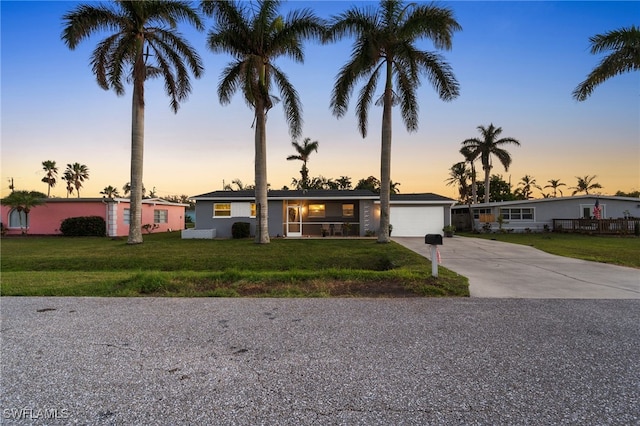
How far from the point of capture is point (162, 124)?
1830 centimetres

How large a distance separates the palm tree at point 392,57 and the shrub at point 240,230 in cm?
866

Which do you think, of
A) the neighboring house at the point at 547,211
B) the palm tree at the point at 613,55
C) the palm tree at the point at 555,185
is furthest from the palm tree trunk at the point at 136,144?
the palm tree at the point at 555,185

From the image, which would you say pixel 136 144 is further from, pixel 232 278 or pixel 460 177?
pixel 460 177

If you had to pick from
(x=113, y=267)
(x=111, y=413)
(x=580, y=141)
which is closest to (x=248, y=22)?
→ (x=113, y=267)

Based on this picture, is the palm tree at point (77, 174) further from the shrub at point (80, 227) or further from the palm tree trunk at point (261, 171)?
the palm tree trunk at point (261, 171)

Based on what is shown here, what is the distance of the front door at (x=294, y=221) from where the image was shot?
20.7 meters

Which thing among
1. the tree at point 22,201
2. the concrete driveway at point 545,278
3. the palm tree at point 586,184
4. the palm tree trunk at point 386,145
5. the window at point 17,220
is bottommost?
the concrete driveway at point 545,278

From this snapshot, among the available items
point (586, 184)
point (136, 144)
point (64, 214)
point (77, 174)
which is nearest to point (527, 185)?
point (586, 184)

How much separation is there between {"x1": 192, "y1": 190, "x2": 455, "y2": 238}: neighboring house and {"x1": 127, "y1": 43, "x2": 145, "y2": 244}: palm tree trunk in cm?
460

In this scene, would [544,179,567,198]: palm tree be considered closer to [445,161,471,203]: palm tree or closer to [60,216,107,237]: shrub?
[445,161,471,203]: palm tree

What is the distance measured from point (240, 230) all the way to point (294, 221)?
149 inches

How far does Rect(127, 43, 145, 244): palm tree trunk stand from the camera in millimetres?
14711

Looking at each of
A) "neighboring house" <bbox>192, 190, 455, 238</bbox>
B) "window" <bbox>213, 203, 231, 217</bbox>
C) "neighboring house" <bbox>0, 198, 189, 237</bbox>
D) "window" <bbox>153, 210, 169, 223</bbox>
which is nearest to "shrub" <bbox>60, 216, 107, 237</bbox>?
"neighboring house" <bbox>0, 198, 189, 237</bbox>

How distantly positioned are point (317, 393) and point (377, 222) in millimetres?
18560
